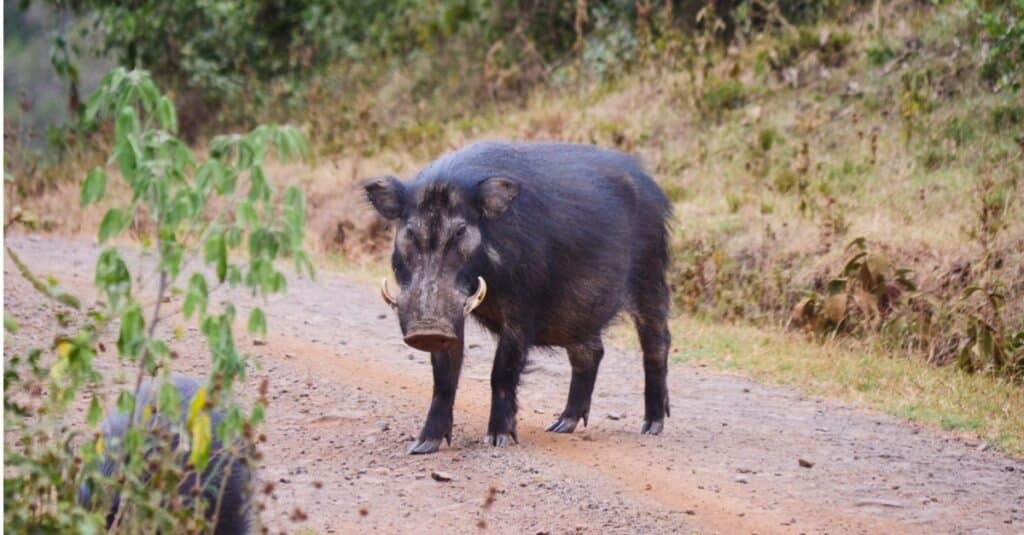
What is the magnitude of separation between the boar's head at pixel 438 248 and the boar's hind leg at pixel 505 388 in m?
0.31

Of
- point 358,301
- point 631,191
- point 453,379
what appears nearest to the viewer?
point 453,379

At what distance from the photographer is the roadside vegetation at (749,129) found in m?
10.0

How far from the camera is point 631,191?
800cm

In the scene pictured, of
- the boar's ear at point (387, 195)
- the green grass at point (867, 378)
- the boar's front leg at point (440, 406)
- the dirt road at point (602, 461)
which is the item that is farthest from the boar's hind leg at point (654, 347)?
the boar's ear at point (387, 195)

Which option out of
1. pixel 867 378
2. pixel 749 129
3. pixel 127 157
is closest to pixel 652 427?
pixel 867 378

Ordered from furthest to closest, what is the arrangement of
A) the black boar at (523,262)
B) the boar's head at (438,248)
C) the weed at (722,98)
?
the weed at (722,98)
the black boar at (523,262)
the boar's head at (438,248)

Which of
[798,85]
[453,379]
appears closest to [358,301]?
[453,379]

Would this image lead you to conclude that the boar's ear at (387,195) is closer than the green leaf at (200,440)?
No

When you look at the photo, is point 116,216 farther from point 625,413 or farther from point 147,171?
point 625,413

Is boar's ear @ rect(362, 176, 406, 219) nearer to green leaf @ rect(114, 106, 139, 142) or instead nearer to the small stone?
the small stone

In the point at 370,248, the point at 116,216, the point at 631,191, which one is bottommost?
the point at 370,248

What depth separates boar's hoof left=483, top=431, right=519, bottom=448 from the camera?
23.0 ft

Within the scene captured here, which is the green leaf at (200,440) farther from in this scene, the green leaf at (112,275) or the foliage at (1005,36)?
the foliage at (1005,36)

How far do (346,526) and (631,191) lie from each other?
2.79 m
